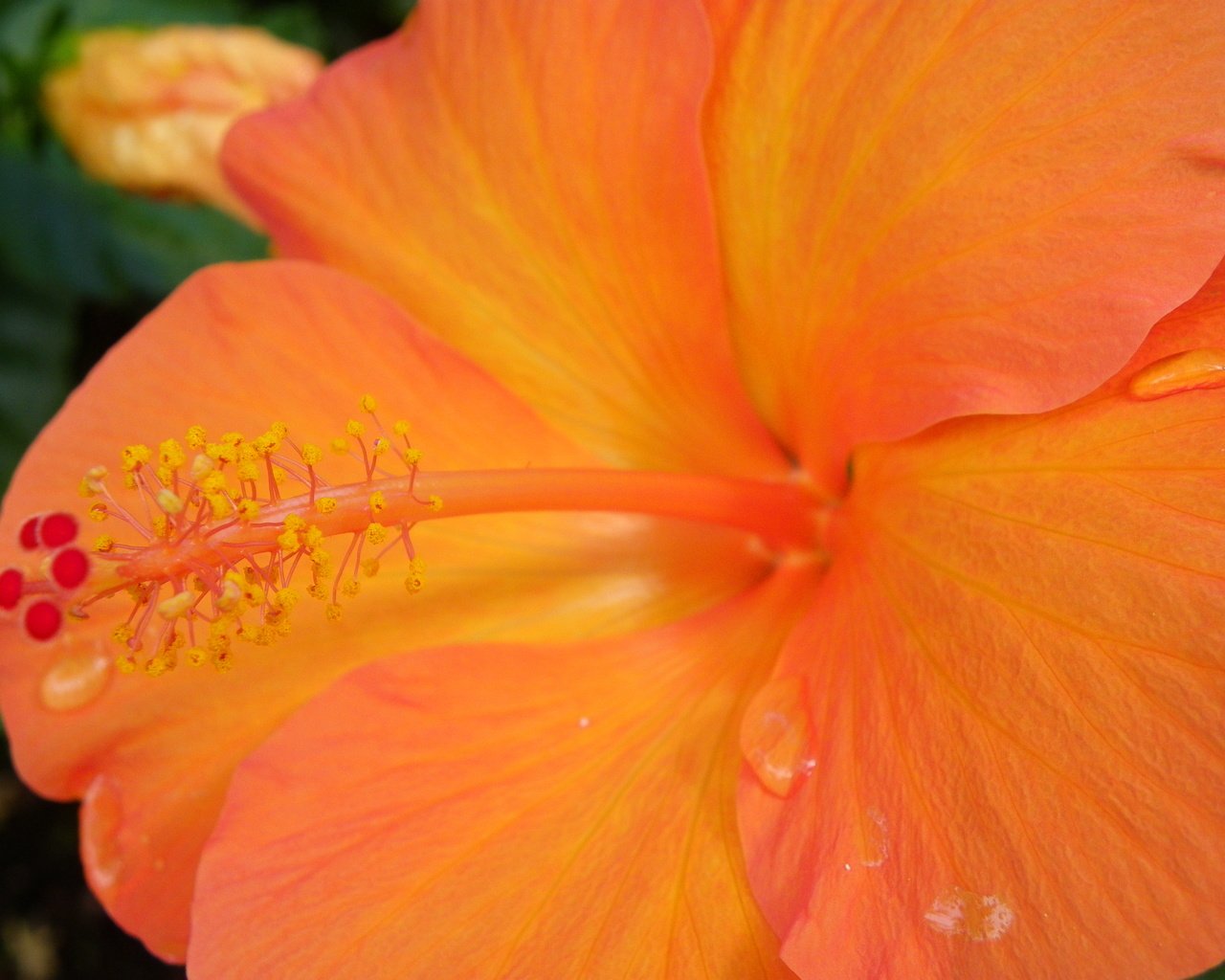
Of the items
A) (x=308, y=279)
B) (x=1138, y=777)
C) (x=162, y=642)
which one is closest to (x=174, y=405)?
(x=308, y=279)

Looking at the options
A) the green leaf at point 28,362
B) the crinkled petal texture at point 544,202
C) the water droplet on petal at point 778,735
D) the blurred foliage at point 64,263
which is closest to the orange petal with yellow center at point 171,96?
the blurred foliage at point 64,263

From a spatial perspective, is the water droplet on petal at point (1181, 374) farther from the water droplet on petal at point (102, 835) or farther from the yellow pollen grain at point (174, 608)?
the water droplet on petal at point (102, 835)

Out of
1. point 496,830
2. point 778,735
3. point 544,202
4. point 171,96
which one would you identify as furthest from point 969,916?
point 171,96

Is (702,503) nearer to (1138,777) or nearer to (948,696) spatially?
(948,696)

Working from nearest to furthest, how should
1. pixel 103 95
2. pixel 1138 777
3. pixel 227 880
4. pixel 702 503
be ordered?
pixel 1138 777 → pixel 227 880 → pixel 702 503 → pixel 103 95

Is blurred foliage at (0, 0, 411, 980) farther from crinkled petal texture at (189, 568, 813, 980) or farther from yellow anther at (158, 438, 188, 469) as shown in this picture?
crinkled petal texture at (189, 568, 813, 980)

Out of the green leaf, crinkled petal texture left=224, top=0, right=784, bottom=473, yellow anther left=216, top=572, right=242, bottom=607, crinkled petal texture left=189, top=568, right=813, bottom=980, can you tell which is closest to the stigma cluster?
yellow anther left=216, top=572, right=242, bottom=607
